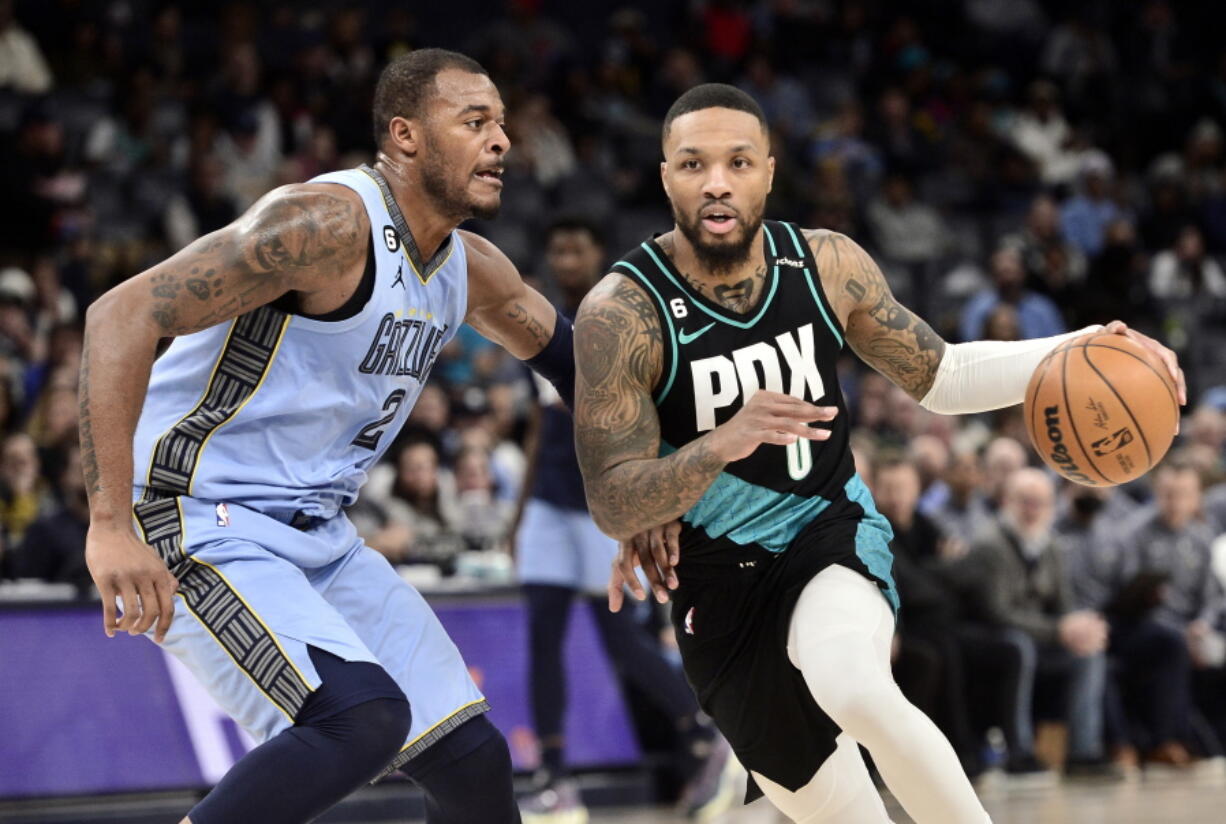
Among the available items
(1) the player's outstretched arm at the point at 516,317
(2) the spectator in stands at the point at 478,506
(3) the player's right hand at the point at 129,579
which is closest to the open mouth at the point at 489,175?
(1) the player's outstretched arm at the point at 516,317

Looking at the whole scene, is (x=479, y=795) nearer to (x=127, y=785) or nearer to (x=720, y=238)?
(x=720, y=238)

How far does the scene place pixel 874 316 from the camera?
4500 millimetres

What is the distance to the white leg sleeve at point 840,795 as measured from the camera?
428cm

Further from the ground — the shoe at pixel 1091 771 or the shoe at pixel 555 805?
the shoe at pixel 555 805

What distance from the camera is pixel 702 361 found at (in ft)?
14.0

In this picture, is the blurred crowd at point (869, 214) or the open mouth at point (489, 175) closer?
the open mouth at point (489, 175)

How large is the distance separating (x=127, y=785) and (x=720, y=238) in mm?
4477

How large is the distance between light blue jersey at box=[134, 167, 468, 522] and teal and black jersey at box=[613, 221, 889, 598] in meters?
0.70

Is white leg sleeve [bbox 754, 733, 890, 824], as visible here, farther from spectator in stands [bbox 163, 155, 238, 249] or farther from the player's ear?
spectator in stands [bbox 163, 155, 238, 249]

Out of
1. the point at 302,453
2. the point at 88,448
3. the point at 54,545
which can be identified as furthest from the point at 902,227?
the point at 88,448

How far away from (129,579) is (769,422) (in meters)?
1.45

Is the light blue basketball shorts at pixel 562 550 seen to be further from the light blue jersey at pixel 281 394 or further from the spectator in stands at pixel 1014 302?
the spectator in stands at pixel 1014 302

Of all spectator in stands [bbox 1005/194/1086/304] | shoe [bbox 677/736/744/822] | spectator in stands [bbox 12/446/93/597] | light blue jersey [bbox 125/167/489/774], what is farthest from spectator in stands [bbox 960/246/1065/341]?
light blue jersey [bbox 125/167/489/774]

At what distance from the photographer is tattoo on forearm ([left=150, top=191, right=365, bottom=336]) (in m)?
3.65
